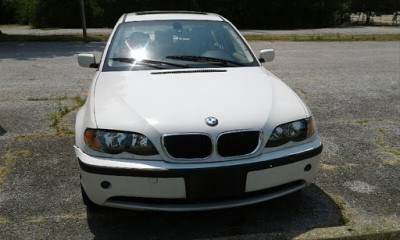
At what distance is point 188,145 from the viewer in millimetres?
2701

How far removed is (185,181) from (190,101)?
0.66 metres

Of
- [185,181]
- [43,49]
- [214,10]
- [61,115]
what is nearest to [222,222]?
[185,181]

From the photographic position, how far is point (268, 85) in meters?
3.47

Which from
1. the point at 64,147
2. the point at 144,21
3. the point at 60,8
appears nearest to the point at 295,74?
the point at 144,21

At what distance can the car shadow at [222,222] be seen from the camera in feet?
9.53

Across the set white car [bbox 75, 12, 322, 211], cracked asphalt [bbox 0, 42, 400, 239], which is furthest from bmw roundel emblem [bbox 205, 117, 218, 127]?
cracked asphalt [bbox 0, 42, 400, 239]

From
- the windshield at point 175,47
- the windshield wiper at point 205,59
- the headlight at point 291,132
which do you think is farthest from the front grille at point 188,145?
the windshield wiper at point 205,59

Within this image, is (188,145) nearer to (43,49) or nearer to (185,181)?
(185,181)

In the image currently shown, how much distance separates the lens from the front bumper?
2645 mm

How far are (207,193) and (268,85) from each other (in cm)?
124

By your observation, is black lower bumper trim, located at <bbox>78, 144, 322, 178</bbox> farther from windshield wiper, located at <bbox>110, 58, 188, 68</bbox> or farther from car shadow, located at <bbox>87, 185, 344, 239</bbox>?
windshield wiper, located at <bbox>110, 58, 188, 68</bbox>

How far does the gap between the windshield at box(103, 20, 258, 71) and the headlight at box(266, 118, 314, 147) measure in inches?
46.4

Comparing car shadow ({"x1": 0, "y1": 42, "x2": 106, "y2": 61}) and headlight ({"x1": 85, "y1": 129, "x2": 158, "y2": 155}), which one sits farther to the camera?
car shadow ({"x1": 0, "y1": 42, "x2": 106, "y2": 61})

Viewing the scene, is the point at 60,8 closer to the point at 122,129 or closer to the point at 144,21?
the point at 144,21
